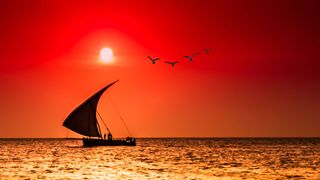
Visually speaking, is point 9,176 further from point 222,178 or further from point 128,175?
point 222,178

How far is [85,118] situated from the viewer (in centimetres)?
10444

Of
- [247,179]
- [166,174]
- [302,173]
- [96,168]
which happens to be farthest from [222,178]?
[96,168]

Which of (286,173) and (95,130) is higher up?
(95,130)

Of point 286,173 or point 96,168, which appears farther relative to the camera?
point 96,168

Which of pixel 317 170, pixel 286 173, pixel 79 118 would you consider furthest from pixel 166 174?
pixel 79 118

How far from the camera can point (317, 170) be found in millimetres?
56094

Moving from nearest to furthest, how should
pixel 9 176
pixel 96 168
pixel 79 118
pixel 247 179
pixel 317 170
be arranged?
pixel 247 179
pixel 9 176
pixel 317 170
pixel 96 168
pixel 79 118

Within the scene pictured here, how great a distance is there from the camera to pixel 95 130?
10738 centimetres

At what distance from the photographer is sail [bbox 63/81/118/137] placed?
339ft

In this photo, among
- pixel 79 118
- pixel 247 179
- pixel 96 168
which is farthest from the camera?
pixel 79 118

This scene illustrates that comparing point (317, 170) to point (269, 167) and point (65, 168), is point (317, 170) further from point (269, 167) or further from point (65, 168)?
point (65, 168)

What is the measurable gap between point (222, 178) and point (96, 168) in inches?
648

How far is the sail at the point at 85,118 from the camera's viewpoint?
103m

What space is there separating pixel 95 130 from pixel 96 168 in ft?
157
